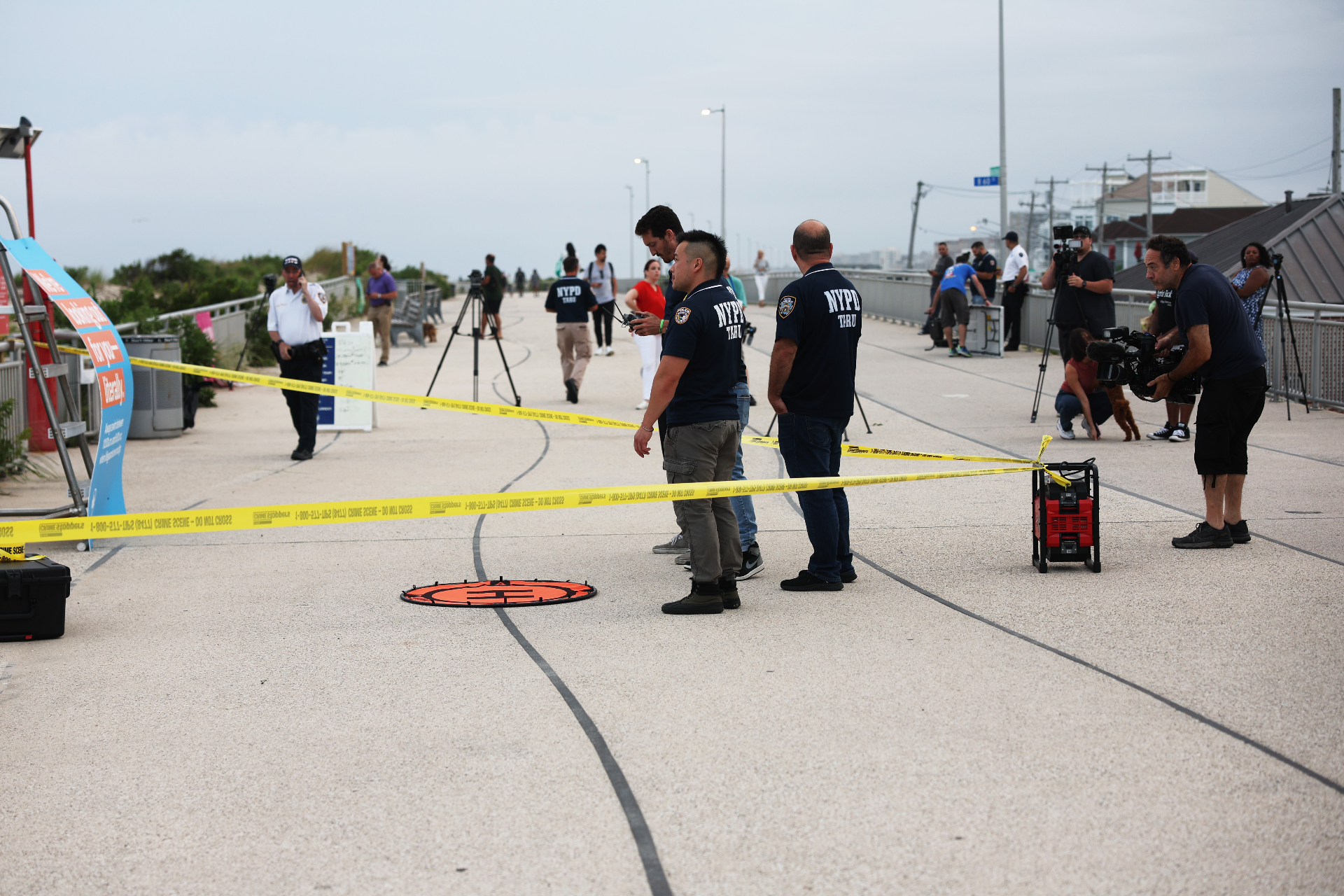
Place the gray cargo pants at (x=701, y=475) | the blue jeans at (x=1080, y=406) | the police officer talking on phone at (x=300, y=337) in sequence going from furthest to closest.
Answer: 1. the blue jeans at (x=1080, y=406)
2. the police officer talking on phone at (x=300, y=337)
3. the gray cargo pants at (x=701, y=475)

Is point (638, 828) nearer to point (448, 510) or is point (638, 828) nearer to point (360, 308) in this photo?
point (448, 510)

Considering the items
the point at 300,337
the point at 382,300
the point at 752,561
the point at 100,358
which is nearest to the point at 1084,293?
the point at 752,561

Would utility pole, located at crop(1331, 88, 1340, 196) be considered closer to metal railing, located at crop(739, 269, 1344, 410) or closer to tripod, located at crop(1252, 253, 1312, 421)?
metal railing, located at crop(739, 269, 1344, 410)

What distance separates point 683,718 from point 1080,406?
28.1 ft

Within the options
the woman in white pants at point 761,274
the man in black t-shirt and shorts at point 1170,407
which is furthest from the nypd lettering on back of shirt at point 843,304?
the woman in white pants at point 761,274

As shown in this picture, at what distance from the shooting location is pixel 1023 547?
7707 mm

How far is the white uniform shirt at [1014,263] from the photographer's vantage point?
2156 centimetres

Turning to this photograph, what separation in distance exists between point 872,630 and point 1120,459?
5949mm

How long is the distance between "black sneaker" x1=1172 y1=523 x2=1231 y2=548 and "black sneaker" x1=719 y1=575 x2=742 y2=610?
9.58 ft

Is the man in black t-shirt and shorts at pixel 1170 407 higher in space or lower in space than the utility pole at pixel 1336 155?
lower

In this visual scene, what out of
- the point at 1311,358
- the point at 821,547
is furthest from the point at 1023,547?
the point at 1311,358

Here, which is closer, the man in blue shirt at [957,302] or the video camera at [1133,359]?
the video camera at [1133,359]

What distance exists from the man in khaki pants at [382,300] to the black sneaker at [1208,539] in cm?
1811

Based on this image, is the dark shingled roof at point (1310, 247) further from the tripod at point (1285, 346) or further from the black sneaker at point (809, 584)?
the black sneaker at point (809, 584)
